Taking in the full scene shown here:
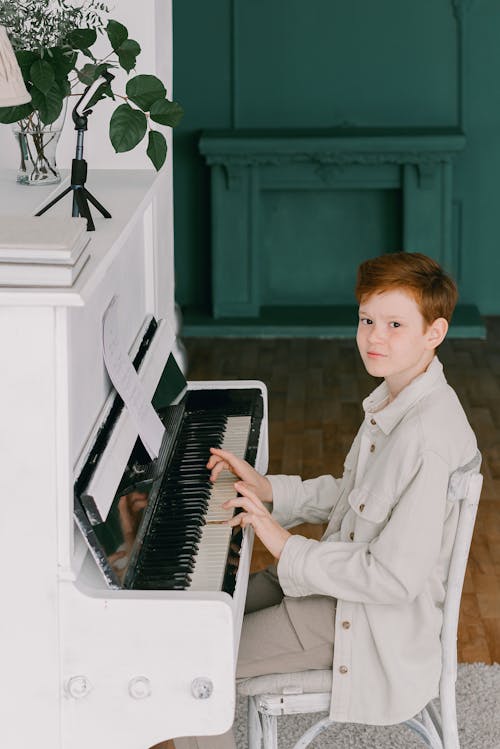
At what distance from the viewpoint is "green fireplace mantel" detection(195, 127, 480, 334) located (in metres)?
6.92

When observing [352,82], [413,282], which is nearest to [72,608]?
[413,282]

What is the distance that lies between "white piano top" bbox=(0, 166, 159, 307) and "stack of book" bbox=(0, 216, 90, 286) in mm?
12

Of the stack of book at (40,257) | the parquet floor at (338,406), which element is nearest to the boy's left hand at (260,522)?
the stack of book at (40,257)

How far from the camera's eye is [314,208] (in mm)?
7312

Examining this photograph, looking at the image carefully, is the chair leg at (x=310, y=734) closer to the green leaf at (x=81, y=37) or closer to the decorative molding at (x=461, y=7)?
the green leaf at (x=81, y=37)

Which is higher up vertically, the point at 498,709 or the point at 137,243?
the point at 137,243

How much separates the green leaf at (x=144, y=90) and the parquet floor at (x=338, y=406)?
1.79 metres

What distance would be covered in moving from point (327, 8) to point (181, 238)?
1.58 meters

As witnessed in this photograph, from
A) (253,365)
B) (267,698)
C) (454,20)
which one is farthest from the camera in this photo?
(454,20)

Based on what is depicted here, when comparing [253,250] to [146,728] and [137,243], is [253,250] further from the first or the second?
[146,728]

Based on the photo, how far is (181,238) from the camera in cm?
742

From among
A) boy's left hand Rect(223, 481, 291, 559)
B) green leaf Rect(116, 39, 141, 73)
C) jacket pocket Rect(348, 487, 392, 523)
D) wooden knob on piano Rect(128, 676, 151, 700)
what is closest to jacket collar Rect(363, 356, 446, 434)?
jacket pocket Rect(348, 487, 392, 523)

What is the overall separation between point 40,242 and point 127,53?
30.4 inches

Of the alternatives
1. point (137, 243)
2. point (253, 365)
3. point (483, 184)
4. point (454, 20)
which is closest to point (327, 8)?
point (454, 20)
